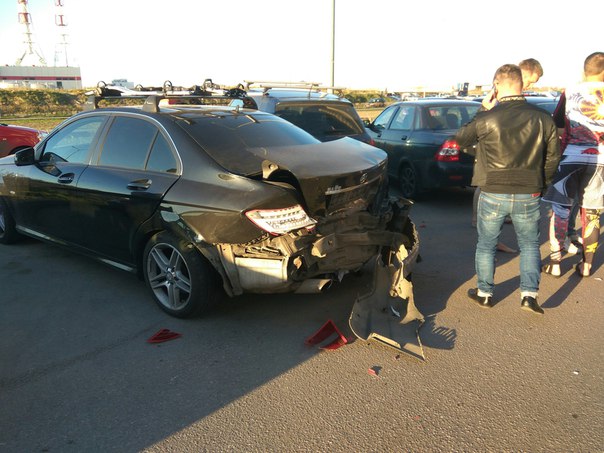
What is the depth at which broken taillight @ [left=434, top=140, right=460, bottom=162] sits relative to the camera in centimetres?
716

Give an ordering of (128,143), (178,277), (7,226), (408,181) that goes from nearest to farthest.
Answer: (178,277)
(128,143)
(7,226)
(408,181)

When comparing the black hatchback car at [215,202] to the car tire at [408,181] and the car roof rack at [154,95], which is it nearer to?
the car roof rack at [154,95]

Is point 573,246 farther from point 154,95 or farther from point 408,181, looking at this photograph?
point 154,95

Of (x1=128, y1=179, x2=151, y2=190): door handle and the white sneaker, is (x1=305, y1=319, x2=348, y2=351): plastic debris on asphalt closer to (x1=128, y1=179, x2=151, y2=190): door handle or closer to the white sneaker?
(x1=128, y1=179, x2=151, y2=190): door handle

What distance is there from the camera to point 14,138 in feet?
33.2

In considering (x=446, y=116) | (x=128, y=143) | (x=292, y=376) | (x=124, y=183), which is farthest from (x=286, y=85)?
(x=292, y=376)

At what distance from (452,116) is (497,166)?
178 inches

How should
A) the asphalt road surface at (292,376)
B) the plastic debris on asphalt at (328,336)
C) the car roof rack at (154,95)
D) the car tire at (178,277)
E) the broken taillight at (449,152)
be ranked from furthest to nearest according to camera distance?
the broken taillight at (449,152) < the car roof rack at (154,95) < the car tire at (178,277) < the plastic debris on asphalt at (328,336) < the asphalt road surface at (292,376)

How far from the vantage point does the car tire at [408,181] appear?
7828 mm

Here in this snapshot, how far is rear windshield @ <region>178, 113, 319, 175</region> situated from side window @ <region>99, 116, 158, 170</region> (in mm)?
360

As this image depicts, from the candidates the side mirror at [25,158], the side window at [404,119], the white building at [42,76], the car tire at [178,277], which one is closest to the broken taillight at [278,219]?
the car tire at [178,277]

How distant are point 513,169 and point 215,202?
2309mm

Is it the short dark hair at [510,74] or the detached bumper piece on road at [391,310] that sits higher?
the short dark hair at [510,74]

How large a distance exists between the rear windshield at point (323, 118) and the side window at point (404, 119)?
145 cm
